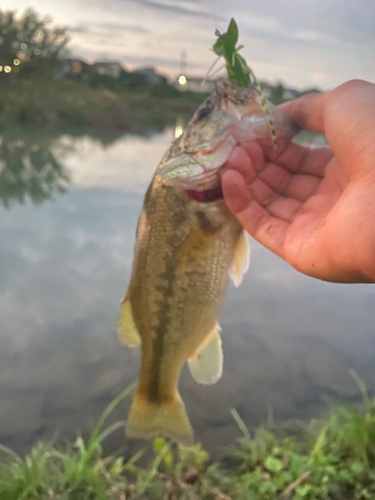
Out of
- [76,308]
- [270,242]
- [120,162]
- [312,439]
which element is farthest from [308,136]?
[120,162]

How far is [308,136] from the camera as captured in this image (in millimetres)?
1314

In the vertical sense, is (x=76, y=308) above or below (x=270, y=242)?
below

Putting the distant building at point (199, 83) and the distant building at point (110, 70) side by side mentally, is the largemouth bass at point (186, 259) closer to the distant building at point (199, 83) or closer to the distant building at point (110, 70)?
the distant building at point (199, 83)

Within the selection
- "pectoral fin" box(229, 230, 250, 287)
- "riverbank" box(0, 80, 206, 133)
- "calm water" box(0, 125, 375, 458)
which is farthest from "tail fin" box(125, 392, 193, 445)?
"riverbank" box(0, 80, 206, 133)

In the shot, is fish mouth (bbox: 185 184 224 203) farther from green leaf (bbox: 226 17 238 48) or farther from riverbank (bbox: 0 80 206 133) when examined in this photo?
riverbank (bbox: 0 80 206 133)

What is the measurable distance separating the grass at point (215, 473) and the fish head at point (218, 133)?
165 centimetres

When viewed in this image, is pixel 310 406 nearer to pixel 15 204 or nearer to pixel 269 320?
pixel 269 320

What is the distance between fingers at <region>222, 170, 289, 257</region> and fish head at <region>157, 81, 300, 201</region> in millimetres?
81

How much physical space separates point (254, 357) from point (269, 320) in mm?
620

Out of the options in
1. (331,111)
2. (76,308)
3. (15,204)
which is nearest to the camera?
(331,111)

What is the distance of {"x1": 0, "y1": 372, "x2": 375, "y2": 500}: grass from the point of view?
2027mm

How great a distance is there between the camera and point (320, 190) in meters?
1.27

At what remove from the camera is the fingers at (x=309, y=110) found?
45.5 inches

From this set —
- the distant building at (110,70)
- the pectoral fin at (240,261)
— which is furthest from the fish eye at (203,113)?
the distant building at (110,70)
